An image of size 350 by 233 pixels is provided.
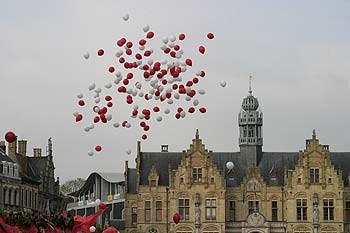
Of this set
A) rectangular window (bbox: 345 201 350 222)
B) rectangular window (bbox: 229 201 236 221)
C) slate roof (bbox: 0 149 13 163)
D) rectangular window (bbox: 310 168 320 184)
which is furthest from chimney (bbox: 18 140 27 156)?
rectangular window (bbox: 345 201 350 222)

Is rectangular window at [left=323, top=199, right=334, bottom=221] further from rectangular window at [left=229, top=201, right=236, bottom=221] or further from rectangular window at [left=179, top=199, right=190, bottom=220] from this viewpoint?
rectangular window at [left=179, top=199, right=190, bottom=220]

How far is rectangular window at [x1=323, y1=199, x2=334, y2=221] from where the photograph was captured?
212ft

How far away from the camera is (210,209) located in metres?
65.4

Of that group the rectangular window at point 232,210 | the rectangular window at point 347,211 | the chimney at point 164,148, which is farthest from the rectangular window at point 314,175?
the chimney at point 164,148

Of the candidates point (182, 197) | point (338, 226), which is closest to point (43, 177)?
point (182, 197)

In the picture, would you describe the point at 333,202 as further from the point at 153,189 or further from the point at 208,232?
the point at 153,189

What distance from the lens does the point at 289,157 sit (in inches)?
2682

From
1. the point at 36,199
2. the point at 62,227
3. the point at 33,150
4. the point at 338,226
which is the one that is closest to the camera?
the point at 62,227

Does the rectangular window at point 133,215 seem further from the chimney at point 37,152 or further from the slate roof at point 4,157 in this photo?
the chimney at point 37,152

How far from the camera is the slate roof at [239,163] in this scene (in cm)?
6638

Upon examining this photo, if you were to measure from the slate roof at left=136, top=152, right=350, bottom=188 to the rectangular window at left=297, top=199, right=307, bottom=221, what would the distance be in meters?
2.11

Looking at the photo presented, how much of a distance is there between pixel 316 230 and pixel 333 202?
2.57m

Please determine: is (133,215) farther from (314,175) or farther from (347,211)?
(347,211)

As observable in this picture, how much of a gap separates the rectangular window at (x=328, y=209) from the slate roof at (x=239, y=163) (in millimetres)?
2208
